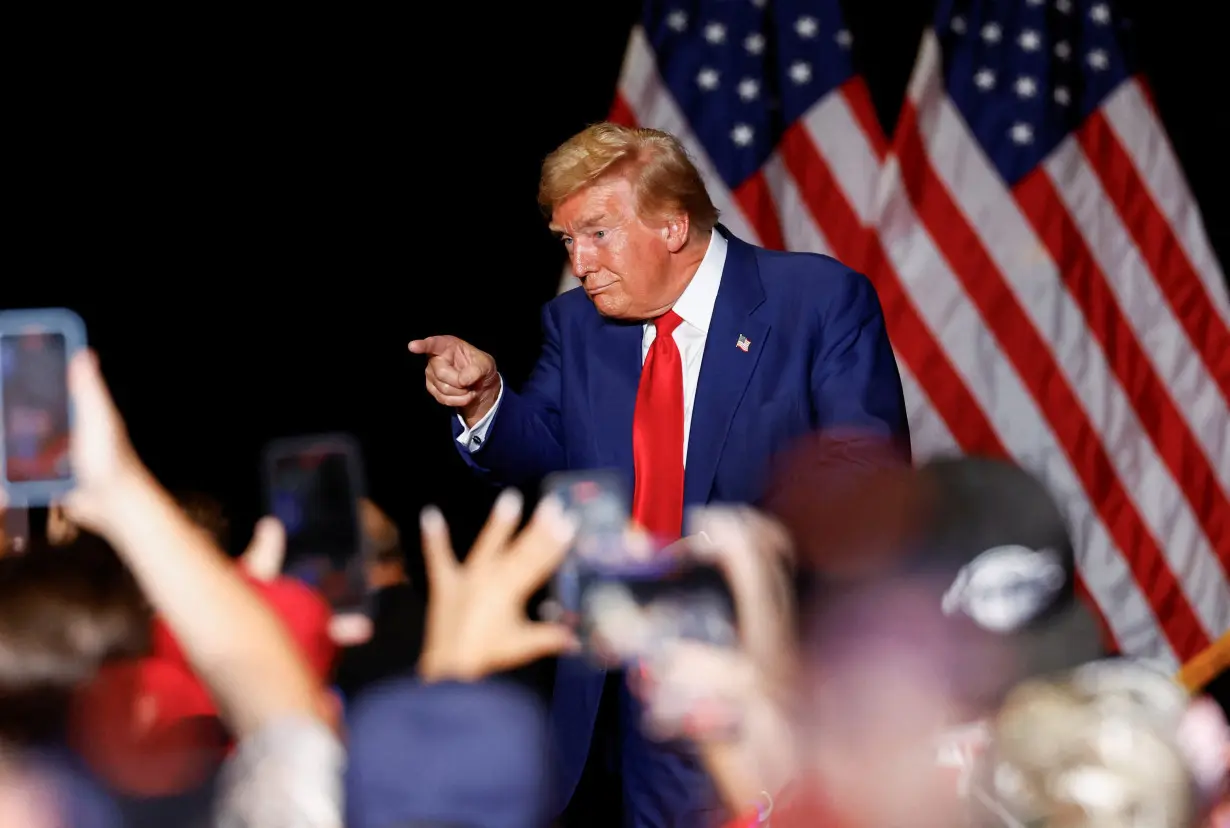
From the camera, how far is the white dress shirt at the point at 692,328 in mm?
1933

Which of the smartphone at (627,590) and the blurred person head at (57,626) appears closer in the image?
the blurred person head at (57,626)

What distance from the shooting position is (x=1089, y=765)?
90 cm

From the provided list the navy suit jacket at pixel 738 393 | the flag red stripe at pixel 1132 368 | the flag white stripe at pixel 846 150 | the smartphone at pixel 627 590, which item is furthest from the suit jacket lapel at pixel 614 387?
the flag red stripe at pixel 1132 368

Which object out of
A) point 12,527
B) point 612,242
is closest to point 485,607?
point 12,527

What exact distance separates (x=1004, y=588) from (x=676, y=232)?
41.9 inches

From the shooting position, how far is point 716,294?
199 centimetres

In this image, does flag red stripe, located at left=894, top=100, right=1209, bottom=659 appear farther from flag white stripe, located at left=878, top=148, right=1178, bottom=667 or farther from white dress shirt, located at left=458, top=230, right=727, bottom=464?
white dress shirt, located at left=458, top=230, right=727, bottom=464

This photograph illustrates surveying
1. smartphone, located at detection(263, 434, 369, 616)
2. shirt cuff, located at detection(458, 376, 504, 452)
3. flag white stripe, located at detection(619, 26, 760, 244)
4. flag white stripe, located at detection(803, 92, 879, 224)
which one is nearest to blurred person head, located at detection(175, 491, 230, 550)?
smartphone, located at detection(263, 434, 369, 616)

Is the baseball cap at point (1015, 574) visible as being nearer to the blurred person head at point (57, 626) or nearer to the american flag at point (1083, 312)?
the blurred person head at point (57, 626)

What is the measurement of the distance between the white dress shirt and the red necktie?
0.05 feet

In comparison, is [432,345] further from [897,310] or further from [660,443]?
[897,310]

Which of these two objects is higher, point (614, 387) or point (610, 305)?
point (610, 305)

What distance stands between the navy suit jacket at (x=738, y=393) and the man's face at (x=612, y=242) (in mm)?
96

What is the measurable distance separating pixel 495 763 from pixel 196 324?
2209mm
